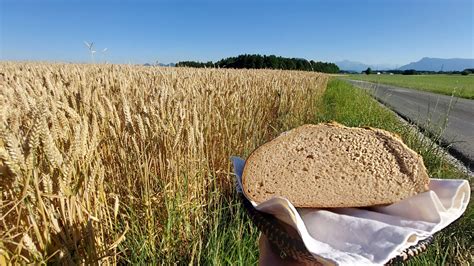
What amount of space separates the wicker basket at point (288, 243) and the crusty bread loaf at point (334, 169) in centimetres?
10

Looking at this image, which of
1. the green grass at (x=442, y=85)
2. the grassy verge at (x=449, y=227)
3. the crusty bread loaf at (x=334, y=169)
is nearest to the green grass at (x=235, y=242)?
the grassy verge at (x=449, y=227)

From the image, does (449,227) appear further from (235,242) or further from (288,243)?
Answer: (288,243)

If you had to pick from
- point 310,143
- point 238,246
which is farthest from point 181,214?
point 310,143

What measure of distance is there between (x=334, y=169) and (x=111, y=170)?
4.38ft

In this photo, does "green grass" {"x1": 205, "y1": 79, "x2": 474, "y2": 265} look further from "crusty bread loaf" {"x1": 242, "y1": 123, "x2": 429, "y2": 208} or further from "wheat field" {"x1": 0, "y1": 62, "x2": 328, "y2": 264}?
"crusty bread loaf" {"x1": 242, "y1": 123, "x2": 429, "y2": 208}

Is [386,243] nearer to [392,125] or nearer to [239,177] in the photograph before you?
[239,177]

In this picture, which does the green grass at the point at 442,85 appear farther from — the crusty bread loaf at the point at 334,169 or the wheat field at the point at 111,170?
the crusty bread loaf at the point at 334,169

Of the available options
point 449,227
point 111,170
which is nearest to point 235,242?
point 111,170

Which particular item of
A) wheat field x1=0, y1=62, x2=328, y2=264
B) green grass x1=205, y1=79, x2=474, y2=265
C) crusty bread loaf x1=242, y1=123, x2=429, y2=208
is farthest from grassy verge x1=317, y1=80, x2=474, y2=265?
wheat field x1=0, y1=62, x2=328, y2=264

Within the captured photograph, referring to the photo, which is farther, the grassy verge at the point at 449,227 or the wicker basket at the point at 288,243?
the grassy verge at the point at 449,227

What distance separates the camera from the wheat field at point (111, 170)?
1.18 m

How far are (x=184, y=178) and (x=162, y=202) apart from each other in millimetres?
172

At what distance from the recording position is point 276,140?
4.04 ft

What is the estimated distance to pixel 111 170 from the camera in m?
2.06
